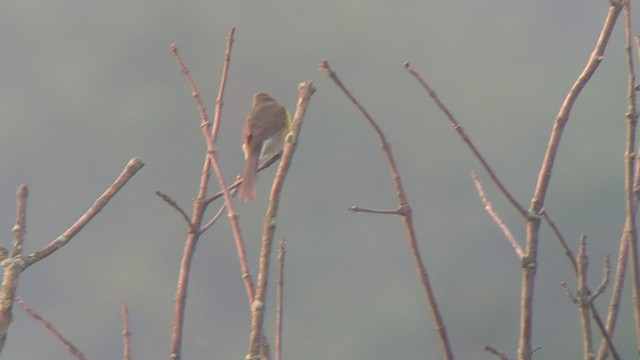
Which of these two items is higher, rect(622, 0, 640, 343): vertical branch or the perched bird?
the perched bird

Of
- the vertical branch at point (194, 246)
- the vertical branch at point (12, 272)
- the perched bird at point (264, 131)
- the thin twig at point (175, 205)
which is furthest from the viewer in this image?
the perched bird at point (264, 131)

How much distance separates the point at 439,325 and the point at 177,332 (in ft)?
0.94

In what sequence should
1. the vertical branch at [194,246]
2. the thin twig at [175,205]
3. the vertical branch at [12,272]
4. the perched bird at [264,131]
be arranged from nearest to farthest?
the vertical branch at [12,272]
the vertical branch at [194,246]
the thin twig at [175,205]
the perched bird at [264,131]

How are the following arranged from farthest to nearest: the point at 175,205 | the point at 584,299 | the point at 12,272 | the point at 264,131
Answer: the point at 264,131 → the point at 175,205 → the point at 584,299 → the point at 12,272

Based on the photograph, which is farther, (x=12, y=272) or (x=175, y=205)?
(x=175, y=205)

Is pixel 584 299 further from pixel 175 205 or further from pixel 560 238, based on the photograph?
pixel 175 205

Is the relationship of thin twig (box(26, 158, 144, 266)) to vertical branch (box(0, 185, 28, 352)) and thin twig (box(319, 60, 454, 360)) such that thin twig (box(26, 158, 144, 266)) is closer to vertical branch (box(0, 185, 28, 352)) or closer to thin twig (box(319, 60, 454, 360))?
vertical branch (box(0, 185, 28, 352))

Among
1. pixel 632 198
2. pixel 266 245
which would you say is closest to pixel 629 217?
pixel 632 198

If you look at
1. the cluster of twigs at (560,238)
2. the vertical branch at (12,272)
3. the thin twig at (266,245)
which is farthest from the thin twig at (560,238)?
the vertical branch at (12,272)

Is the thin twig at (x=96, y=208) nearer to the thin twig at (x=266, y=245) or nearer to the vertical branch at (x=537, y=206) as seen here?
the thin twig at (x=266, y=245)

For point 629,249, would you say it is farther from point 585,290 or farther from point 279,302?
point 279,302

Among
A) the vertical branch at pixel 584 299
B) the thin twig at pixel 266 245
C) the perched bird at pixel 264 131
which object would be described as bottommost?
the vertical branch at pixel 584 299

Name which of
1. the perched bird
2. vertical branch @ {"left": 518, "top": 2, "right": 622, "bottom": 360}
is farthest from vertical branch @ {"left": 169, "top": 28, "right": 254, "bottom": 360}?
the perched bird

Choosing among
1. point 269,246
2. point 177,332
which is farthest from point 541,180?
point 177,332
